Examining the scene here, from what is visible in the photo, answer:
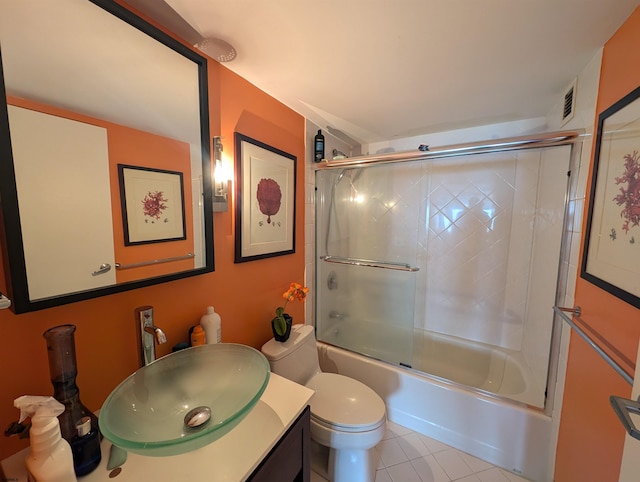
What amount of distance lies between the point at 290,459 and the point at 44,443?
0.67 m

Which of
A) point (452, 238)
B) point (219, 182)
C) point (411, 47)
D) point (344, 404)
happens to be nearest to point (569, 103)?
point (411, 47)

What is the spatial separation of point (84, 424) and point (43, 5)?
113cm

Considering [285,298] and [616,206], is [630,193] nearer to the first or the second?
[616,206]

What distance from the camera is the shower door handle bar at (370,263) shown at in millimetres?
1826

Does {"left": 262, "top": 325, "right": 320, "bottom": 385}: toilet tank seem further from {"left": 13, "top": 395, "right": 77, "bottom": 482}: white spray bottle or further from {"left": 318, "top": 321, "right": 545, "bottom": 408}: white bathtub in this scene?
{"left": 13, "top": 395, "right": 77, "bottom": 482}: white spray bottle

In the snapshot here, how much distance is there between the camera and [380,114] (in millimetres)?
1682

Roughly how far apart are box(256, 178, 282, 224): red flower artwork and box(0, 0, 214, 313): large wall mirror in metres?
0.36

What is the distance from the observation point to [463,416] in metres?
1.51

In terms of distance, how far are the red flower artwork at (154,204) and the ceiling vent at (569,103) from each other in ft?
6.51

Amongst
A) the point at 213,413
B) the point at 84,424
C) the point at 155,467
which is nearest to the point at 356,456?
the point at 213,413

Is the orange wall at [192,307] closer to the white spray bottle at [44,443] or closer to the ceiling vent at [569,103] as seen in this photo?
the white spray bottle at [44,443]

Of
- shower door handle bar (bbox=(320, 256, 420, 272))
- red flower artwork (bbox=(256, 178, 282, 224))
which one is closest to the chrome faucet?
red flower artwork (bbox=(256, 178, 282, 224))

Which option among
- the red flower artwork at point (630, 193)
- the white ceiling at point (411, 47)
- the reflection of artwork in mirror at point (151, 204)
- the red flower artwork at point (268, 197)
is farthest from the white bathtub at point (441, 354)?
the white ceiling at point (411, 47)

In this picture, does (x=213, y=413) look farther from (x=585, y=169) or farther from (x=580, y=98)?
(x=580, y=98)
